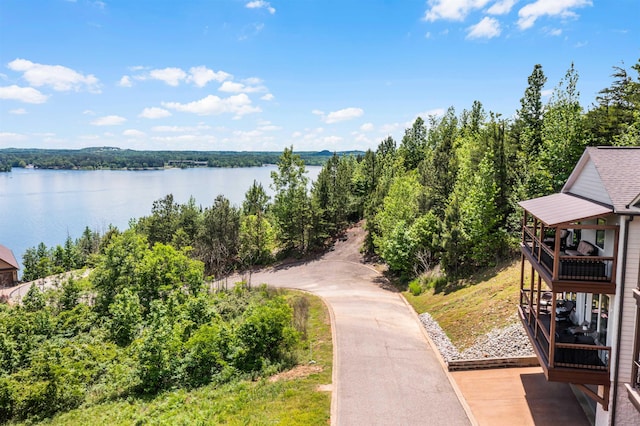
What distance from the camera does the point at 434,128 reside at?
68.2m

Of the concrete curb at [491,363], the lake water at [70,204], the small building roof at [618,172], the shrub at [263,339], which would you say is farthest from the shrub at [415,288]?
the lake water at [70,204]

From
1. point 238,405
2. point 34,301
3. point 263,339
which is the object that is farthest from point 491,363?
point 34,301

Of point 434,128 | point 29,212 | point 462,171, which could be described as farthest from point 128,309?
point 29,212

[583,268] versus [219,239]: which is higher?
[583,268]

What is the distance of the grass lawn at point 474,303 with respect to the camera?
55.7 feet

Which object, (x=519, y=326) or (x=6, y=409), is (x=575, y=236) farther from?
(x=6, y=409)

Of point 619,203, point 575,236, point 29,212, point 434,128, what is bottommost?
point 29,212

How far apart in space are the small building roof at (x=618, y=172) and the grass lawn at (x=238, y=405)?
374 inches

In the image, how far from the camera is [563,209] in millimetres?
11469

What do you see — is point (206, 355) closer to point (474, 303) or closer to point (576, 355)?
point (576, 355)

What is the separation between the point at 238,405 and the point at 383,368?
533 cm

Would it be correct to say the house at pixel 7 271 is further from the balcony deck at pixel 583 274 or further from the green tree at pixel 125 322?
the balcony deck at pixel 583 274

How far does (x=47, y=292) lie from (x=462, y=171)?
100 feet

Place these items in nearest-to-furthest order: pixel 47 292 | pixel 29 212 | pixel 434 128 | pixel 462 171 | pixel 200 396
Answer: pixel 200 396 < pixel 47 292 < pixel 462 171 < pixel 434 128 < pixel 29 212
